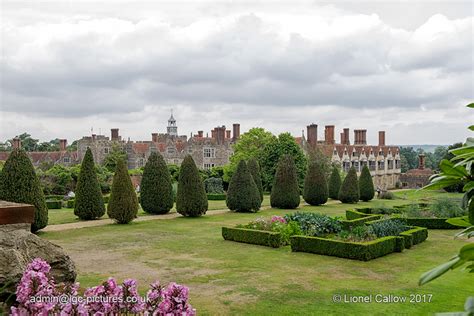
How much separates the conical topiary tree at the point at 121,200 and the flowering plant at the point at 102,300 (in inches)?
602

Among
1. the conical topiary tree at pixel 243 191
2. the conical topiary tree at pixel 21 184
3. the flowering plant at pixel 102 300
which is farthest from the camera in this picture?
the conical topiary tree at pixel 243 191

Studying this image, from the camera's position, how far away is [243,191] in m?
23.5

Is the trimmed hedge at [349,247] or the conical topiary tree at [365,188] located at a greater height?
the conical topiary tree at [365,188]

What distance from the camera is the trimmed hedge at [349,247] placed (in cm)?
Answer: 1191

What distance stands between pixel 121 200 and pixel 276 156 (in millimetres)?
20837

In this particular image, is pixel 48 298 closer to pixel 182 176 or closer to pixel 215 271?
pixel 215 271

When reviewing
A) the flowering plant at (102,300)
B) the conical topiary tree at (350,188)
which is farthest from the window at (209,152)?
the flowering plant at (102,300)

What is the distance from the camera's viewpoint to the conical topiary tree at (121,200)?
61.2 ft

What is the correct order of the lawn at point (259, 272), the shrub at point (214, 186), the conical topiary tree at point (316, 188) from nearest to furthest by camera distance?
1. the lawn at point (259, 272)
2. the conical topiary tree at point (316, 188)
3. the shrub at point (214, 186)

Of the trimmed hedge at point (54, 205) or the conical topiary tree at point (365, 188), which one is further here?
the conical topiary tree at point (365, 188)

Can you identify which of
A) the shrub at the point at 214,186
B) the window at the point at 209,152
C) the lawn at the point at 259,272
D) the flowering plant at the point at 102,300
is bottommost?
the lawn at the point at 259,272

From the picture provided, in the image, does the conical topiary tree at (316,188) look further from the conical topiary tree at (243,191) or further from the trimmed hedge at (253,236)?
the trimmed hedge at (253,236)

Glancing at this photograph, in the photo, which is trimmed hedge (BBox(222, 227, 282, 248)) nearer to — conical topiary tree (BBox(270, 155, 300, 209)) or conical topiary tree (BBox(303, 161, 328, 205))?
conical topiary tree (BBox(270, 155, 300, 209))

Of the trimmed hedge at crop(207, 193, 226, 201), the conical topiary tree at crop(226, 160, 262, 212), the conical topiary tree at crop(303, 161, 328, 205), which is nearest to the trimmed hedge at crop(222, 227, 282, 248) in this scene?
the conical topiary tree at crop(226, 160, 262, 212)
